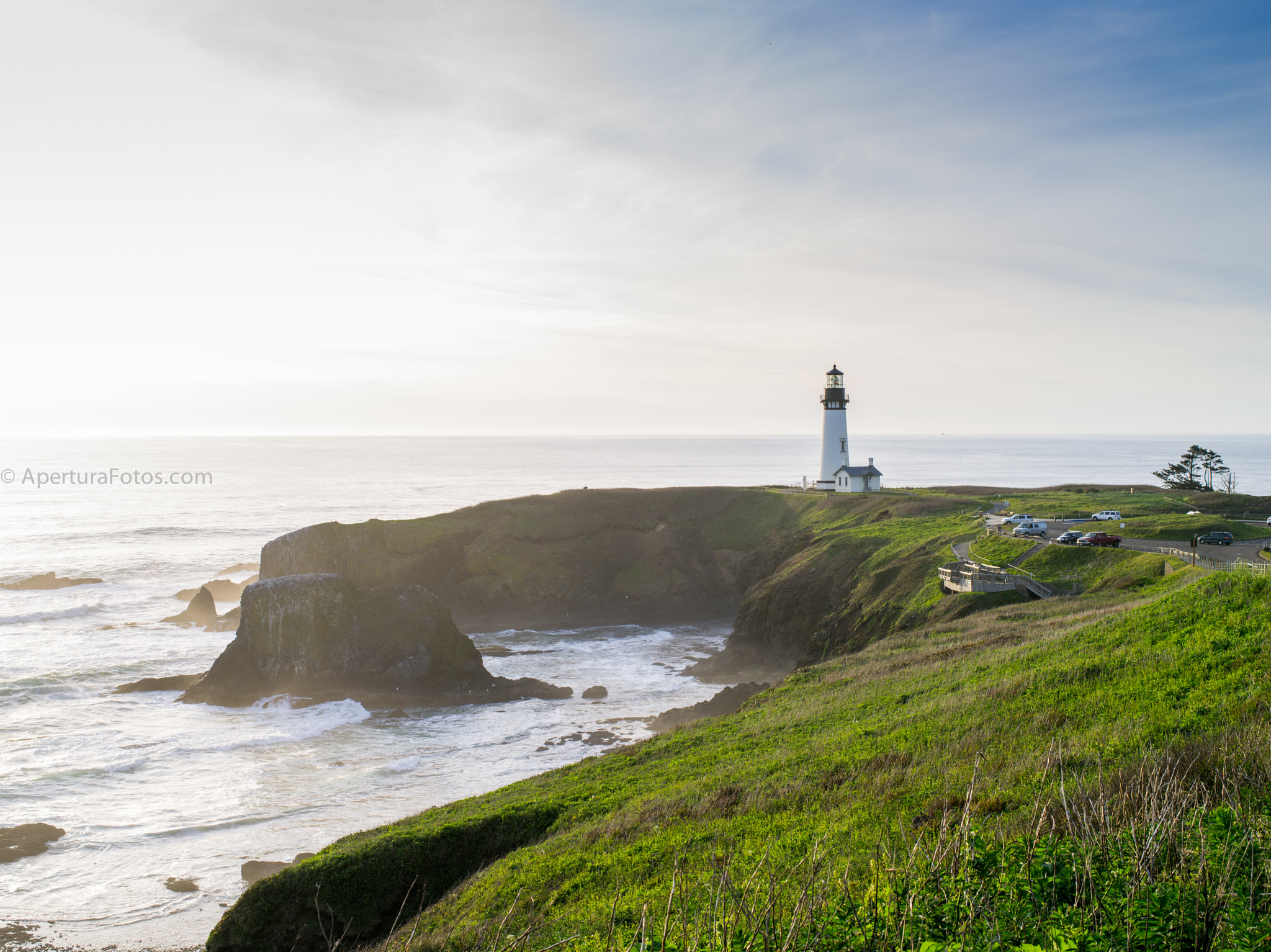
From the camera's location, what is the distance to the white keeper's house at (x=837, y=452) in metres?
74.5

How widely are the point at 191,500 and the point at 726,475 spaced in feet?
408

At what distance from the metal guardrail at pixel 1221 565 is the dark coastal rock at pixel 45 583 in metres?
84.8

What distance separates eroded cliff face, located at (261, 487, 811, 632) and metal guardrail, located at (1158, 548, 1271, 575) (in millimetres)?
28694

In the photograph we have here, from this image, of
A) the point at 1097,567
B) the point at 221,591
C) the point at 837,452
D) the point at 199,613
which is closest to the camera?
the point at 1097,567

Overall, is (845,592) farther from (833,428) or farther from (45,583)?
(45,583)

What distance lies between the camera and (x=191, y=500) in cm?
13825

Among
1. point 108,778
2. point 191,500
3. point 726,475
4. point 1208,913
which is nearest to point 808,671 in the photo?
point 1208,913

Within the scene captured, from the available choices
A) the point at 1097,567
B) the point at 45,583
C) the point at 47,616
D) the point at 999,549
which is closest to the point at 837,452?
the point at 999,549

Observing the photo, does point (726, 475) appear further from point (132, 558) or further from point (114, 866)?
point (114, 866)

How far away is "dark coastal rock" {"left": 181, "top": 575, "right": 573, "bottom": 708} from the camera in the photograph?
3991cm

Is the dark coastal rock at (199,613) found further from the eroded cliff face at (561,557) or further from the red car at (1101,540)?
the red car at (1101,540)

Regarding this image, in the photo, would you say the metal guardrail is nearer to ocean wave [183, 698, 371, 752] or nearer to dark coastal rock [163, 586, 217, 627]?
ocean wave [183, 698, 371, 752]

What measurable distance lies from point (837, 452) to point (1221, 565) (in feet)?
166

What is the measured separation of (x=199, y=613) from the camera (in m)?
58.1
